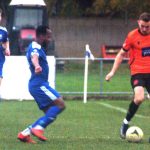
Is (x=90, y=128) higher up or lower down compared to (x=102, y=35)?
higher up

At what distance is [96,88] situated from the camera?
87.7 feet

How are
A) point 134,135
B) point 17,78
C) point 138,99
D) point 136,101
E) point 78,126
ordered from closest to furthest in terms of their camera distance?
1. point 134,135
2. point 138,99
3. point 136,101
4. point 78,126
5. point 17,78

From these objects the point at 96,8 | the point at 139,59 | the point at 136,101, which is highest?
the point at 139,59

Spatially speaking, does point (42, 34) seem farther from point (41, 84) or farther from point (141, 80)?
point (141, 80)

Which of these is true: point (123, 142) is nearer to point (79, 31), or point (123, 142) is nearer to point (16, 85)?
point (16, 85)

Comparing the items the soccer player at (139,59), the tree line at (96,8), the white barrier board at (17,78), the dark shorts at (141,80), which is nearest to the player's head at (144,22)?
the soccer player at (139,59)

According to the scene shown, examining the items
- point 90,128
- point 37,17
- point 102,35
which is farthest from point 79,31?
point 90,128

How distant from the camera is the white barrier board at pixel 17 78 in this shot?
78.9 ft

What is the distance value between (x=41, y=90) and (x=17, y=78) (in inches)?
461

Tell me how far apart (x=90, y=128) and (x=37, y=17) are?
80.0ft

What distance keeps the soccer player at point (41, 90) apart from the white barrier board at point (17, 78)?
1138cm

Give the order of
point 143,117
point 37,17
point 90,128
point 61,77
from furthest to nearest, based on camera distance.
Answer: point 37,17 → point 61,77 → point 143,117 → point 90,128

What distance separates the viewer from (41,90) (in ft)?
41.0

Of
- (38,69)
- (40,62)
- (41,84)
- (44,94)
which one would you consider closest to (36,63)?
(38,69)
